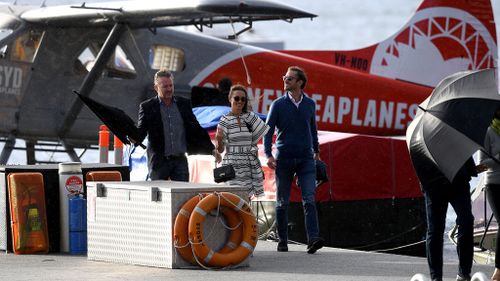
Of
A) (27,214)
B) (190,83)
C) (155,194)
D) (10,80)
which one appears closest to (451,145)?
(155,194)

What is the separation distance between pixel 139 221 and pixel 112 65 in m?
9.40

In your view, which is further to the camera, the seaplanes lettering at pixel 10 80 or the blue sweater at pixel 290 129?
the seaplanes lettering at pixel 10 80

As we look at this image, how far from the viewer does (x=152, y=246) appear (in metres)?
9.73

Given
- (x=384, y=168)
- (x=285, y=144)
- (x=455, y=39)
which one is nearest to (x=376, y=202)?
(x=384, y=168)

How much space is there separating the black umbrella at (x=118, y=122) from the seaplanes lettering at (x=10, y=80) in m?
7.37

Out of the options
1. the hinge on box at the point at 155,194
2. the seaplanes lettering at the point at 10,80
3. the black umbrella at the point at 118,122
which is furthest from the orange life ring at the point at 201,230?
the seaplanes lettering at the point at 10,80

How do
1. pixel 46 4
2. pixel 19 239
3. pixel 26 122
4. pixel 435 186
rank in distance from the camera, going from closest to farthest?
pixel 435 186, pixel 19 239, pixel 26 122, pixel 46 4

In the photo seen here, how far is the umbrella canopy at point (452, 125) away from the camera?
326 inches

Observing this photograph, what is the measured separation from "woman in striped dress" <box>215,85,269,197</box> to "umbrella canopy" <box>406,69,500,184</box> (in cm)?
258

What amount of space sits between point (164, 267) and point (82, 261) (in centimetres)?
84

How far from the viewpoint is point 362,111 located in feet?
70.0

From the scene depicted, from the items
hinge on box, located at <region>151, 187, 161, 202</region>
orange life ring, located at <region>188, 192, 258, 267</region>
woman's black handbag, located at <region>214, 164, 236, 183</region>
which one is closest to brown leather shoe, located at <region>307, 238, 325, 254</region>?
woman's black handbag, located at <region>214, 164, 236, 183</region>

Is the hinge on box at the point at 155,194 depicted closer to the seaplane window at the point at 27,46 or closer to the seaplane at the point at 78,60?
the seaplane at the point at 78,60

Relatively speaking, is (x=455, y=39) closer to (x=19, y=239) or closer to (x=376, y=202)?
(x=376, y=202)
